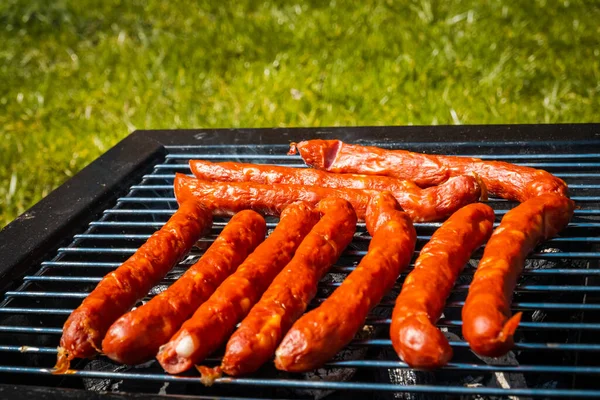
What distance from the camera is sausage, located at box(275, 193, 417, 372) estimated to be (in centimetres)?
214

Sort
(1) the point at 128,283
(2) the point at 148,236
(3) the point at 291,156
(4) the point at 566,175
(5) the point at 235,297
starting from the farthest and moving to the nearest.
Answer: (3) the point at 291,156
(4) the point at 566,175
(2) the point at 148,236
(1) the point at 128,283
(5) the point at 235,297

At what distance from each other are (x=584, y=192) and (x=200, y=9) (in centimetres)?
630

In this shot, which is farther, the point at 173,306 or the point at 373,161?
the point at 373,161

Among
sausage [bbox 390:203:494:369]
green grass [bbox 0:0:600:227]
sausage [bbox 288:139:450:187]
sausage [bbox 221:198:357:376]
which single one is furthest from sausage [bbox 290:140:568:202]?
green grass [bbox 0:0:600:227]

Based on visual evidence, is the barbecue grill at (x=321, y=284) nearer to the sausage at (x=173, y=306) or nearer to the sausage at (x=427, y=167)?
the sausage at (x=173, y=306)

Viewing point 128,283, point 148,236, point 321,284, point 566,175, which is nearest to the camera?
point 128,283

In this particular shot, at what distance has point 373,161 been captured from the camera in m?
3.28

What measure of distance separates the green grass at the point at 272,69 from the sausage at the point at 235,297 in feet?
10.9

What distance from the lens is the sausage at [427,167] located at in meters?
2.99

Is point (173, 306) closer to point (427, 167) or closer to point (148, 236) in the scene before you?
point (148, 236)

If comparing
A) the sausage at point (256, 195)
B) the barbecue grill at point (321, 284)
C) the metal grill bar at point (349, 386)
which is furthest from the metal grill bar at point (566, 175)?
the metal grill bar at point (349, 386)

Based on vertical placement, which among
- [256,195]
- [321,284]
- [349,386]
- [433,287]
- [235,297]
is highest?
[256,195]

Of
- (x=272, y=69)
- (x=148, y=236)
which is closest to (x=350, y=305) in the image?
(x=148, y=236)

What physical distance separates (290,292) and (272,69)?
4850 millimetres
